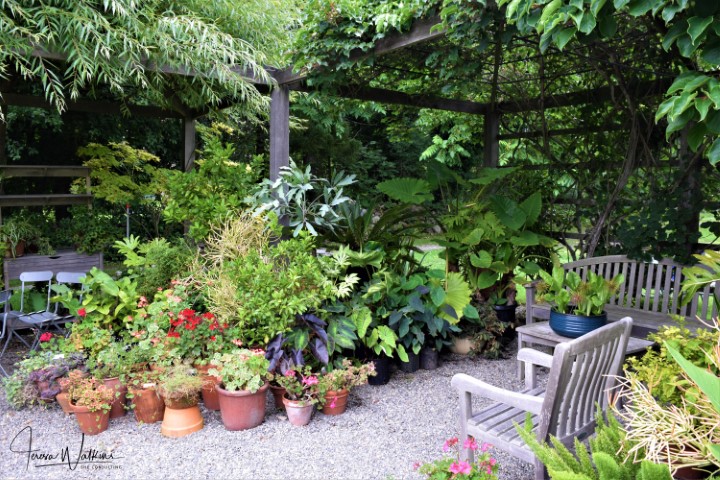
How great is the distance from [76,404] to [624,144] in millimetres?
4674

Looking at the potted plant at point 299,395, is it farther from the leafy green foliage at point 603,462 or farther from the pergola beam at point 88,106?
the pergola beam at point 88,106

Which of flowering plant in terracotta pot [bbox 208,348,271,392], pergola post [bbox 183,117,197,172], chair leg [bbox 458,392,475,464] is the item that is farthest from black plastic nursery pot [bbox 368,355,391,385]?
pergola post [bbox 183,117,197,172]

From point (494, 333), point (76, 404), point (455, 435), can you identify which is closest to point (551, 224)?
point (494, 333)

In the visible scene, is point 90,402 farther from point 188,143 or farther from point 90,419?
point 188,143

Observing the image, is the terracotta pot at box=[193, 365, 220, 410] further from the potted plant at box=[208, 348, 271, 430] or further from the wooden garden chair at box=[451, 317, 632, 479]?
the wooden garden chair at box=[451, 317, 632, 479]

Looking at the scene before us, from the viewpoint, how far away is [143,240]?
7.95m

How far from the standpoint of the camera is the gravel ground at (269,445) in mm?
2668

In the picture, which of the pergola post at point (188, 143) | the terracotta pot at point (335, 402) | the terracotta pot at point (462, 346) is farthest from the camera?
the pergola post at point (188, 143)

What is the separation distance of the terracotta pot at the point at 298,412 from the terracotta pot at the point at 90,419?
3.29 feet

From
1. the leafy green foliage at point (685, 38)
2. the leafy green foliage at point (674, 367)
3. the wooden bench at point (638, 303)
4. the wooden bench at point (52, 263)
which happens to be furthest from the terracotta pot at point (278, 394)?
the wooden bench at point (52, 263)

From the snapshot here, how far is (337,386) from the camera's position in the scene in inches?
130

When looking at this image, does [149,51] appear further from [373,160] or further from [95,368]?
[373,160]

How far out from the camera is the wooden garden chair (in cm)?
208

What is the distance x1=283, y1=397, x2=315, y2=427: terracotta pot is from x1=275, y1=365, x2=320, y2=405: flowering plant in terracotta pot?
1.0 inches
